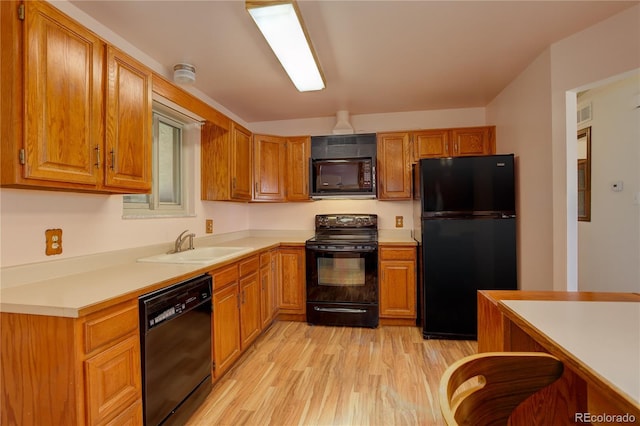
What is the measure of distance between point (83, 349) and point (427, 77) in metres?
2.98

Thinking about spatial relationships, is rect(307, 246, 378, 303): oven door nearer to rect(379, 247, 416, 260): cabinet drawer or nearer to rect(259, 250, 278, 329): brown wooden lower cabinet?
rect(379, 247, 416, 260): cabinet drawer

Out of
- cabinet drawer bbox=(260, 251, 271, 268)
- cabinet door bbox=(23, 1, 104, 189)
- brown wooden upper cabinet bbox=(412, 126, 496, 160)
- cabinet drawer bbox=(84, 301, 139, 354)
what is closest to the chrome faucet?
cabinet drawer bbox=(260, 251, 271, 268)

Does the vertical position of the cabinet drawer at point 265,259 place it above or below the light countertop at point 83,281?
below

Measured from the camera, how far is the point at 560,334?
834mm

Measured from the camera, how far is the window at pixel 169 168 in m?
2.41

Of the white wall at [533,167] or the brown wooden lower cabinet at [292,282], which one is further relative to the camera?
the brown wooden lower cabinet at [292,282]

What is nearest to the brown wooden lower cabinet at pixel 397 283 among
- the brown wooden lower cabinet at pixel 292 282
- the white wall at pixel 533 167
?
the brown wooden lower cabinet at pixel 292 282

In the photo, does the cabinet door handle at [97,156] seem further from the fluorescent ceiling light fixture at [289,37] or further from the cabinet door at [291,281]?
the cabinet door at [291,281]

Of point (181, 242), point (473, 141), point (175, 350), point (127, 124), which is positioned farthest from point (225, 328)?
point (473, 141)

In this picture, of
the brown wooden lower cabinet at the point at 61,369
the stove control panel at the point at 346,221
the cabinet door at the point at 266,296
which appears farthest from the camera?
the stove control panel at the point at 346,221

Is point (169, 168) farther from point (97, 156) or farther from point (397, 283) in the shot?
point (397, 283)

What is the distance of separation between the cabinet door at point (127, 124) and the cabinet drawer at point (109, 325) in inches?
27.7

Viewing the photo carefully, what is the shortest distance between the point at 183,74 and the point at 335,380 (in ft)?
8.42

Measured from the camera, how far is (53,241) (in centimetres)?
155
